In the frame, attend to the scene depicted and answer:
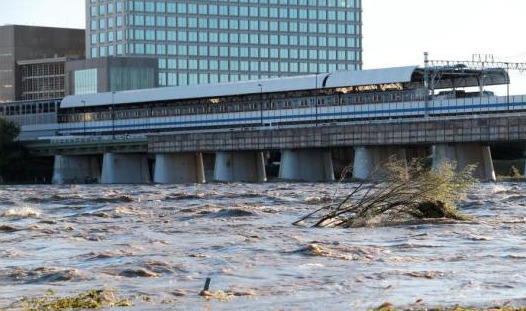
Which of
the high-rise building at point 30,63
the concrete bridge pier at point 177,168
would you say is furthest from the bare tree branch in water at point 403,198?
the high-rise building at point 30,63

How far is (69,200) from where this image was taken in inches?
2121

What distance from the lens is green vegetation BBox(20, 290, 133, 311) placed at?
1606 cm

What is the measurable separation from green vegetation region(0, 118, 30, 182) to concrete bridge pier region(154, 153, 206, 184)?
78.5ft

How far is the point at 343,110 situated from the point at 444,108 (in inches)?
480

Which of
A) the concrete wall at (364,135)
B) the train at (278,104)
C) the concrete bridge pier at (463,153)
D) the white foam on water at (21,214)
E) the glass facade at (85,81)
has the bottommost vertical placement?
the white foam on water at (21,214)

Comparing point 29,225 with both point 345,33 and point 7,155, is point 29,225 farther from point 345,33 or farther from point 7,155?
point 345,33

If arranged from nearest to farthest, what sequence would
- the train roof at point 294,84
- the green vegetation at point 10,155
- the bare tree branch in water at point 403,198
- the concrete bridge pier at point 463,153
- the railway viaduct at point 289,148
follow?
the bare tree branch in water at point 403,198, the railway viaduct at point 289,148, the concrete bridge pier at point 463,153, the train roof at point 294,84, the green vegetation at point 10,155

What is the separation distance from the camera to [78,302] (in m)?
16.4

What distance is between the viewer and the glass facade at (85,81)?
16888 centimetres

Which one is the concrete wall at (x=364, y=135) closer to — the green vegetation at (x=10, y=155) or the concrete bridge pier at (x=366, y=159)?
the concrete bridge pier at (x=366, y=159)

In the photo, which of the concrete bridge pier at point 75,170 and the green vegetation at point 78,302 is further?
the concrete bridge pier at point 75,170

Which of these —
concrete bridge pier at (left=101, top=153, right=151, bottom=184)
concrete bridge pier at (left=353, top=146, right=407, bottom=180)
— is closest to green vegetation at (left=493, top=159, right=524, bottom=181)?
concrete bridge pier at (left=353, top=146, right=407, bottom=180)

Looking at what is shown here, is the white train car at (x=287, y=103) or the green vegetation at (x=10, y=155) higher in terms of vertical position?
the white train car at (x=287, y=103)

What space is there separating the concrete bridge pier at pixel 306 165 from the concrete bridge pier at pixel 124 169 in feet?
62.8
